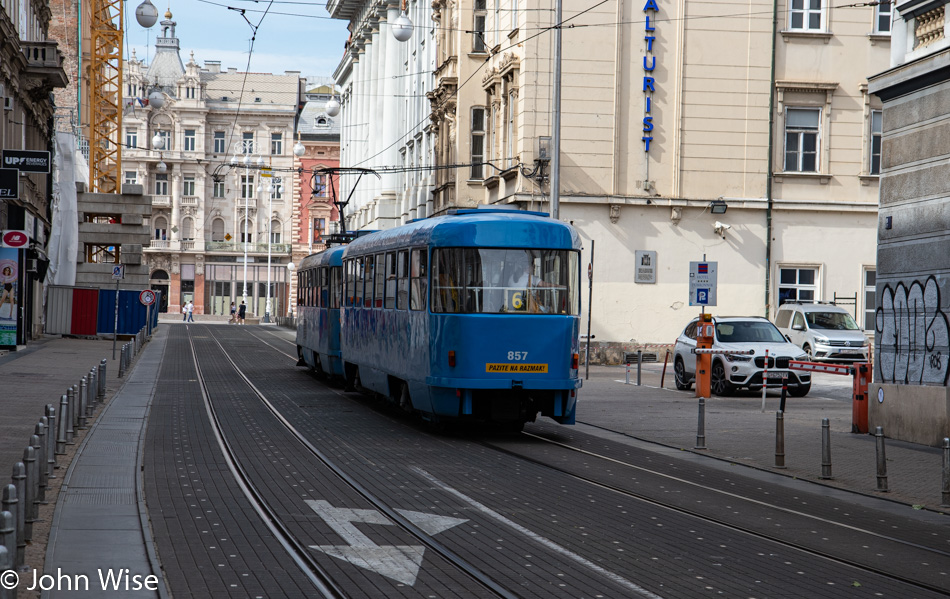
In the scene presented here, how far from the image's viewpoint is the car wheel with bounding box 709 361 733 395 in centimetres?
2661

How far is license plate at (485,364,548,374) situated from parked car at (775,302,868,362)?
1546cm

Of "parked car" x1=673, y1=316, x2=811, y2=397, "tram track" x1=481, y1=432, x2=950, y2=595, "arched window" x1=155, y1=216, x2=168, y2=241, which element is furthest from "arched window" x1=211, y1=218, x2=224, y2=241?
"tram track" x1=481, y1=432, x2=950, y2=595

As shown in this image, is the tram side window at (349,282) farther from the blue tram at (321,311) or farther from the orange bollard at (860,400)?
the orange bollard at (860,400)

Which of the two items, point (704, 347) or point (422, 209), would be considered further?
point (422, 209)

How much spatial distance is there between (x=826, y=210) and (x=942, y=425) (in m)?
20.8

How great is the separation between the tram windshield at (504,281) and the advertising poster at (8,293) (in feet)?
47.0

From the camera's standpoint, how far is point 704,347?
83.0 ft

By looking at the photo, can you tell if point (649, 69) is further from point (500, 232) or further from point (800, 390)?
point (500, 232)

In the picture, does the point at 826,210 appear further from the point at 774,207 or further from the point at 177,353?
the point at 177,353

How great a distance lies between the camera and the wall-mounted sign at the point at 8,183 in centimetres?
2734

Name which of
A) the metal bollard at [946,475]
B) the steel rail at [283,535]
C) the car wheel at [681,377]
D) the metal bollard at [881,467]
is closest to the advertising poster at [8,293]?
the steel rail at [283,535]

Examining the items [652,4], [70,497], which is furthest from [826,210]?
[70,497]

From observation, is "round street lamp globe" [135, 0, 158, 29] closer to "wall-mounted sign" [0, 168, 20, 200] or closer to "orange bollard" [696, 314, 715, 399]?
"wall-mounted sign" [0, 168, 20, 200]

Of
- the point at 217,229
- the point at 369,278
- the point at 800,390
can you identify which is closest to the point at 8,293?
the point at 369,278
